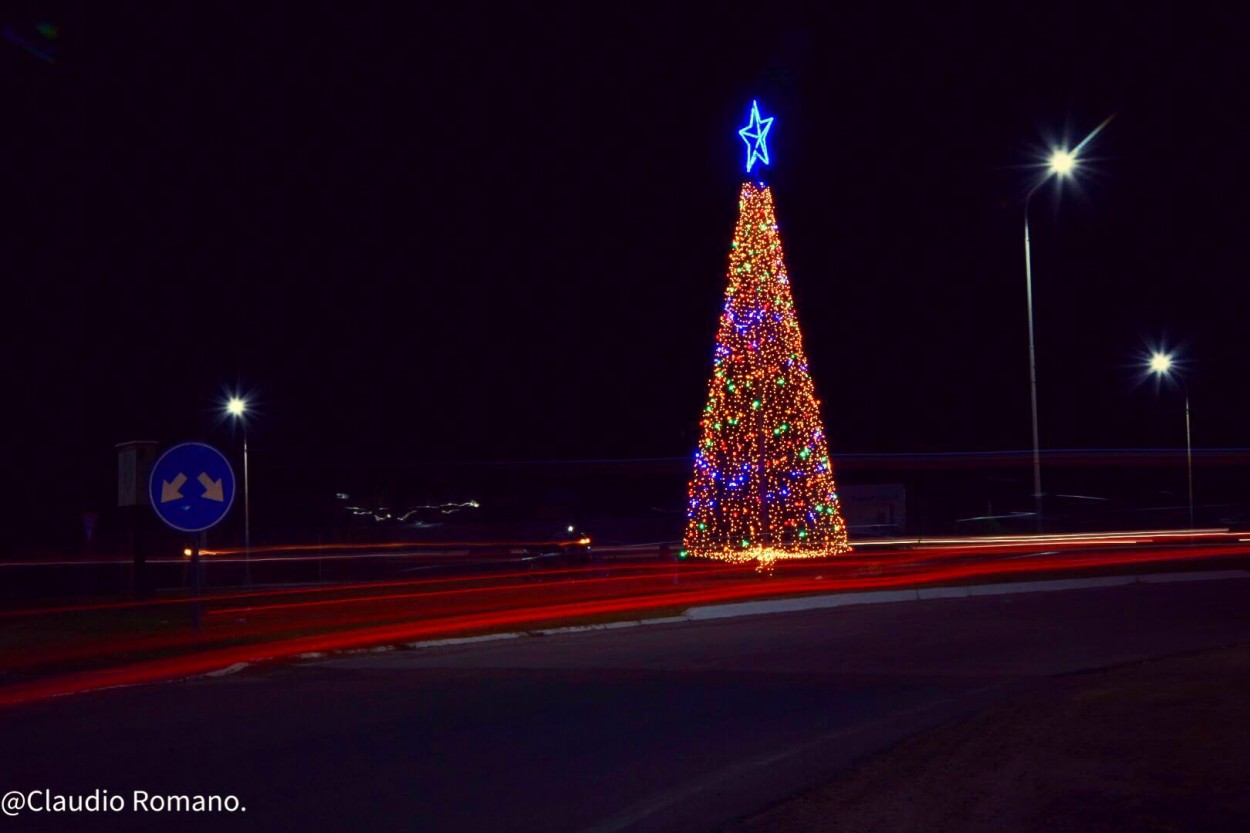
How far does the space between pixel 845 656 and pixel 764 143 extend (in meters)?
15.3

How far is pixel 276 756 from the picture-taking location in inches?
358

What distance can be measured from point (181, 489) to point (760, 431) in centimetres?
1450

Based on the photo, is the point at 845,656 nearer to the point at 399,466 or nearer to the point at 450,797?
the point at 450,797

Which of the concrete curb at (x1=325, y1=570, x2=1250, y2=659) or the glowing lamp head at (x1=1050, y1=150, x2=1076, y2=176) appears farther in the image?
the glowing lamp head at (x1=1050, y1=150, x2=1076, y2=176)

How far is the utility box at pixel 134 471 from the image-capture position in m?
21.4

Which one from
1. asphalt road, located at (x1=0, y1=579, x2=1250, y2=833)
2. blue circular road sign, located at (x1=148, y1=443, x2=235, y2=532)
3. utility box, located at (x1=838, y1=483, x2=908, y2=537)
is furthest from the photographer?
utility box, located at (x1=838, y1=483, x2=908, y2=537)

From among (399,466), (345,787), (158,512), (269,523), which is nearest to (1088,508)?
(399,466)

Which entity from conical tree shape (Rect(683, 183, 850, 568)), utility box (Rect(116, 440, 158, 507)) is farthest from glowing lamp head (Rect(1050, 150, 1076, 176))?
utility box (Rect(116, 440, 158, 507))

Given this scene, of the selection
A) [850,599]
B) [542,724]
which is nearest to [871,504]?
[850,599]

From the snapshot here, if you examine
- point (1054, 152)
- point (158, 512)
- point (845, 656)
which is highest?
point (1054, 152)

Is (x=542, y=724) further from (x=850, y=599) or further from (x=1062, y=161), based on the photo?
(x=1062, y=161)

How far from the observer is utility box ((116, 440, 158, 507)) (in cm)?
2144

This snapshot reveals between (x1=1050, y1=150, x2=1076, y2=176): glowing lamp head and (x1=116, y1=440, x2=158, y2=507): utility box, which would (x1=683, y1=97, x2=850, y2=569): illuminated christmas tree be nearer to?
(x1=1050, y1=150, x2=1076, y2=176): glowing lamp head

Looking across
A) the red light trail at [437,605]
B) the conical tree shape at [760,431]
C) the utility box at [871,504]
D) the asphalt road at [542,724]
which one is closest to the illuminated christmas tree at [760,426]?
the conical tree shape at [760,431]
